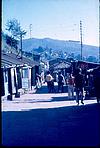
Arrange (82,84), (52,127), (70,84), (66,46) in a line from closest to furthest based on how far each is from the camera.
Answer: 1. (52,127)
2. (82,84)
3. (70,84)
4. (66,46)

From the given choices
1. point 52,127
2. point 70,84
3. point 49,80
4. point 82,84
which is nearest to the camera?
point 52,127

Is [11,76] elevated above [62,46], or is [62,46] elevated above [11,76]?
Answer: [62,46]

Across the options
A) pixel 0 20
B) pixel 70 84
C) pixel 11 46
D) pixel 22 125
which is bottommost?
pixel 22 125

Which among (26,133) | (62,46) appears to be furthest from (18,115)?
(62,46)

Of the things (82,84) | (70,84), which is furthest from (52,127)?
(70,84)

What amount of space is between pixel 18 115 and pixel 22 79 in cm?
1527

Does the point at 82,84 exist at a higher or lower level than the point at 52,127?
higher

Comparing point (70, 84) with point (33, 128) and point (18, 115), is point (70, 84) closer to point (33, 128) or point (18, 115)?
point (18, 115)

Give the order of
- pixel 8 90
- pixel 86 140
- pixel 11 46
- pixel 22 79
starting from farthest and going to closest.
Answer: pixel 11 46, pixel 22 79, pixel 8 90, pixel 86 140

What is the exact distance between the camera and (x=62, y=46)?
156 m

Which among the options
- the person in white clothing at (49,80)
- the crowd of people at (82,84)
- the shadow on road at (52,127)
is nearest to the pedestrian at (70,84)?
the crowd of people at (82,84)

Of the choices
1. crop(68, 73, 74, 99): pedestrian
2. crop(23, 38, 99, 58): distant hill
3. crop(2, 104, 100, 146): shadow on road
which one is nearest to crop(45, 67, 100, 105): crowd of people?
crop(68, 73, 74, 99): pedestrian

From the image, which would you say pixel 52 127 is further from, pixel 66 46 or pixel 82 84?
pixel 66 46

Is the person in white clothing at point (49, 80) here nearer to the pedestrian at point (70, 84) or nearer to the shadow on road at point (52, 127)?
the pedestrian at point (70, 84)
